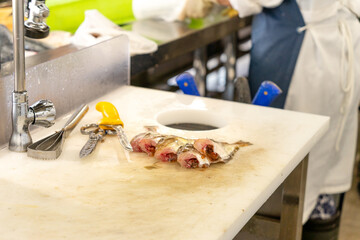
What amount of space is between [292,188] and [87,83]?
699 millimetres

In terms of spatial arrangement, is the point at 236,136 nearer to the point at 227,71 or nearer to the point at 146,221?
the point at 146,221

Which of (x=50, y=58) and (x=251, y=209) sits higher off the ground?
(x=50, y=58)

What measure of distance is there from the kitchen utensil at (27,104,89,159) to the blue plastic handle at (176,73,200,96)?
49cm

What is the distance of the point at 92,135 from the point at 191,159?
30 cm

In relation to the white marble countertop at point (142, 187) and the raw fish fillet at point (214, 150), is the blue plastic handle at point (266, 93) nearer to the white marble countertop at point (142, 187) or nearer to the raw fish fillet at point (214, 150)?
the white marble countertop at point (142, 187)

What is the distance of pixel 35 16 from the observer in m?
1.34

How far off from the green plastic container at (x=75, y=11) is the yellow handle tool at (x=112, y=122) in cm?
89

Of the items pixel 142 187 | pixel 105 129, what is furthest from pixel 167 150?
pixel 105 129

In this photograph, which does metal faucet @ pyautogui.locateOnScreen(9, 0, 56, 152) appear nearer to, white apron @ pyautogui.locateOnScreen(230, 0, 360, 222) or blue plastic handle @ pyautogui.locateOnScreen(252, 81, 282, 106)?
blue plastic handle @ pyautogui.locateOnScreen(252, 81, 282, 106)

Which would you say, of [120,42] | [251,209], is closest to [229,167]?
[251,209]

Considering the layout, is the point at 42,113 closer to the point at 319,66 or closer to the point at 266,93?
the point at 266,93

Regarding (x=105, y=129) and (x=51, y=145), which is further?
(x=105, y=129)

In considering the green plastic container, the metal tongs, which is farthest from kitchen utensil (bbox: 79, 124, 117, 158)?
the green plastic container

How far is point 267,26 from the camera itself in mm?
2529
